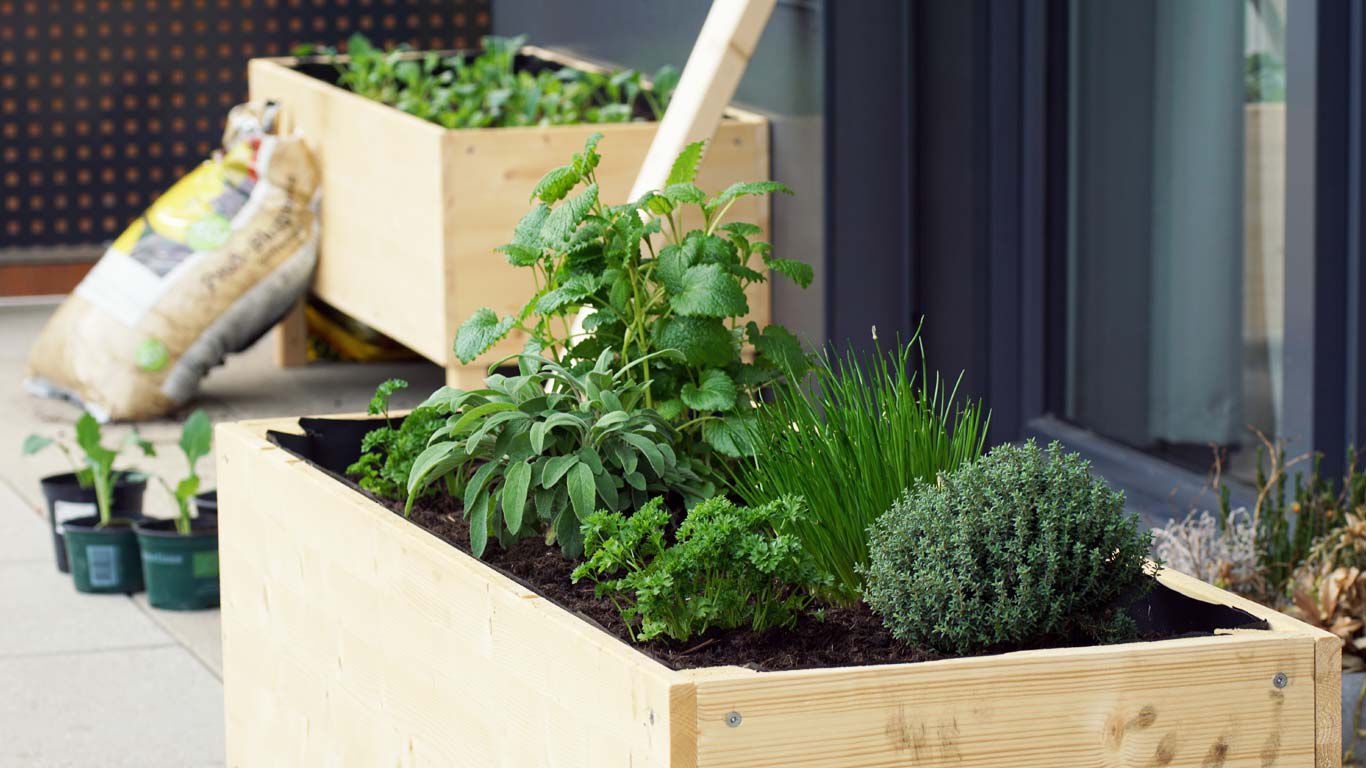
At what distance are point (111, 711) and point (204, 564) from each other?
1.67 feet

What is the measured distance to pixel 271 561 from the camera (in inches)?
91.0

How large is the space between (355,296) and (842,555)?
3370 mm

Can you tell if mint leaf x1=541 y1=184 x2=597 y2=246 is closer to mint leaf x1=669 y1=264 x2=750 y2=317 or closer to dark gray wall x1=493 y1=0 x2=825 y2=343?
mint leaf x1=669 y1=264 x2=750 y2=317

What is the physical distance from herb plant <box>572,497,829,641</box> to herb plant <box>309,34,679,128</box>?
2987 mm

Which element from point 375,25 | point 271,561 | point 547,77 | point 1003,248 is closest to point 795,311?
point 1003,248

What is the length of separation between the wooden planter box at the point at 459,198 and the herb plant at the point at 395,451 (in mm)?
1952

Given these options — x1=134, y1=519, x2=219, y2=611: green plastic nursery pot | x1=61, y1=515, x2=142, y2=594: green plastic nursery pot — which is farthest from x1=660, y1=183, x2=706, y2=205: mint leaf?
x1=61, y1=515, x2=142, y2=594: green plastic nursery pot

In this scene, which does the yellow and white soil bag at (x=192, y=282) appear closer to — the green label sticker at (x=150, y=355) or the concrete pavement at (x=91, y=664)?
the green label sticker at (x=150, y=355)

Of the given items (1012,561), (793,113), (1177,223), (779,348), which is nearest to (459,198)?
(793,113)

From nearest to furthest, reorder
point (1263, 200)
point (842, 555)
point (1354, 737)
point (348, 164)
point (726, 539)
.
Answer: point (726, 539), point (842, 555), point (1354, 737), point (1263, 200), point (348, 164)

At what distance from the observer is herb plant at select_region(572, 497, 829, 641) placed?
66.2 inches

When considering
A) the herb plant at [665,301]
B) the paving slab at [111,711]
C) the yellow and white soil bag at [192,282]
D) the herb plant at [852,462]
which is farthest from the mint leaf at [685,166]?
the yellow and white soil bag at [192,282]

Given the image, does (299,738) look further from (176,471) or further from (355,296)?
(355,296)

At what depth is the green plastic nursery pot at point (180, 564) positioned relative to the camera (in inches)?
135
